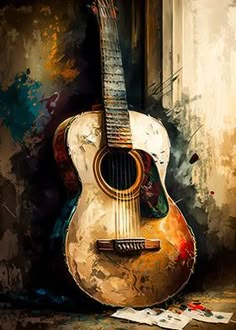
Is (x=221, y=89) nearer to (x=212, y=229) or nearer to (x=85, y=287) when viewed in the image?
(x=212, y=229)

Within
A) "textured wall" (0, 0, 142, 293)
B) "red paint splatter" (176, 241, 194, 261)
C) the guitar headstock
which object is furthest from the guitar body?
the guitar headstock

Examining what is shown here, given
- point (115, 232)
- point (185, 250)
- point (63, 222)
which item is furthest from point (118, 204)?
point (185, 250)

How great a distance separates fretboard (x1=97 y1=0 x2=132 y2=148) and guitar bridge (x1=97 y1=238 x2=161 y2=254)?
416 mm

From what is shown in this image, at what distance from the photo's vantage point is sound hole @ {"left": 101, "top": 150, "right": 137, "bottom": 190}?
96.1 inches

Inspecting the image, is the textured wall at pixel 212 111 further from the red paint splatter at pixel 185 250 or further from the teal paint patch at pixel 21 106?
the teal paint patch at pixel 21 106

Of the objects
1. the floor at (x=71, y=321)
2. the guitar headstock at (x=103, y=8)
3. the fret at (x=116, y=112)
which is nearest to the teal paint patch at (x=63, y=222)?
the floor at (x=71, y=321)

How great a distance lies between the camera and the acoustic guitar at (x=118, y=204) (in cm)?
230

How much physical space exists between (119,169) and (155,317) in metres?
0.66

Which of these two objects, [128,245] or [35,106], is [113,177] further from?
[35,106]

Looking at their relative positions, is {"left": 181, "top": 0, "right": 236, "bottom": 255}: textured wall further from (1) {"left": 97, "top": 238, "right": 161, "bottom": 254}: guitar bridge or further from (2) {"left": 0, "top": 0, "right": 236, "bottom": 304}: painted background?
(1) {"left": 97, "top": 238, "right": 161, "bottom": 254}: guitar bridge

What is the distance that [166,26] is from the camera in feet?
8.92

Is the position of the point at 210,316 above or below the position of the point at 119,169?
below

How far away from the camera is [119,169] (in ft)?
8.06

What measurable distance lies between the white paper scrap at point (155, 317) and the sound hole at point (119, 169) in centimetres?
54
